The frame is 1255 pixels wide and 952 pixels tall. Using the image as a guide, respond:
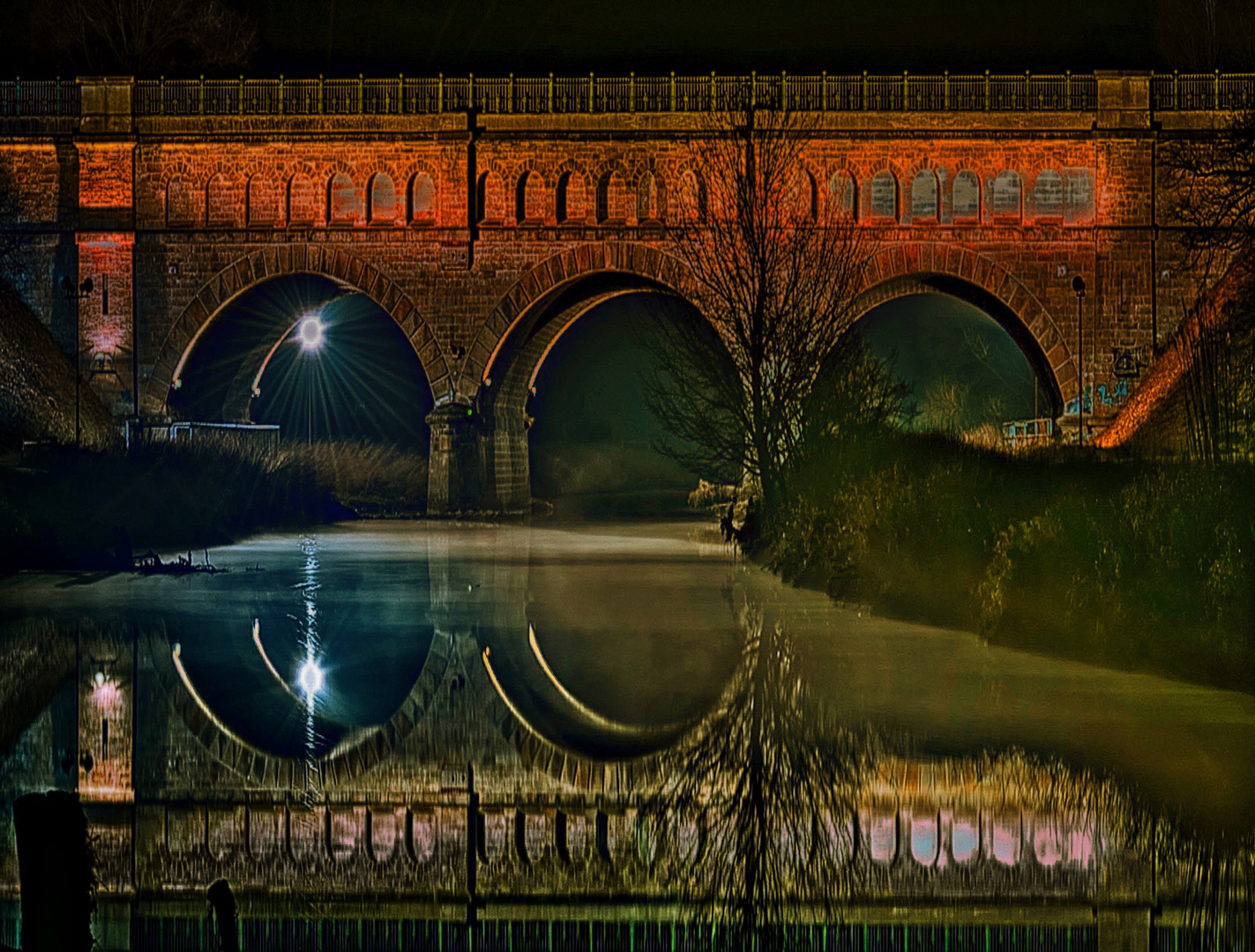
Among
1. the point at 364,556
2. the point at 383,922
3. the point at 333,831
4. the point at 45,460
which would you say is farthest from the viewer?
the point at 45,460

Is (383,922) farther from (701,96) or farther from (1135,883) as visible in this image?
(701,96)

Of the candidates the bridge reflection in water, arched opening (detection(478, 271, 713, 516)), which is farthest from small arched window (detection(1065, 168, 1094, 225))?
the bridge reflection in water

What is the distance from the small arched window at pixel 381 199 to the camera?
43.8 metres

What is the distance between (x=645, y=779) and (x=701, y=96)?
36689 mm

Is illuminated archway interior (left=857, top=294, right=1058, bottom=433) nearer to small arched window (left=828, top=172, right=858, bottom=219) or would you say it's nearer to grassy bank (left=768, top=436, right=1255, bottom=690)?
small arched window (left=828, top=172, right=858, bottom=219)

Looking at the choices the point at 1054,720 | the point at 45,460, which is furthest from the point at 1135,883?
the point at 45,460

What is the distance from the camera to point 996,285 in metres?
43.2

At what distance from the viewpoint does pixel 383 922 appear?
6.34 m

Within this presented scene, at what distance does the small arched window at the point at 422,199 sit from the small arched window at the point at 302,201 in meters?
2.66

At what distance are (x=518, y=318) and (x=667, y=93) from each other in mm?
7394

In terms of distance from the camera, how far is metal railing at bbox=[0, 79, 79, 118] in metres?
44.6

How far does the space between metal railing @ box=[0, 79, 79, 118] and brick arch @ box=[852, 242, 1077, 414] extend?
22723 mm

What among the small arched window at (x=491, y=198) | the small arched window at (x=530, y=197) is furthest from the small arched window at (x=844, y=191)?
the small arched window at (x=491, y=198)

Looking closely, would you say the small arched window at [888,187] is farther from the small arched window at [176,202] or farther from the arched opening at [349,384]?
the arched opening at [349,384]
